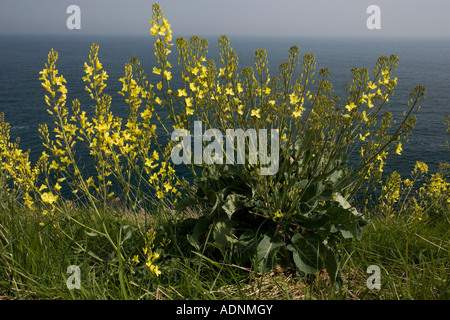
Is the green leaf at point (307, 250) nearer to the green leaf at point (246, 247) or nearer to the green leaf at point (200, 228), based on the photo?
the green leaf at point (246, 247)

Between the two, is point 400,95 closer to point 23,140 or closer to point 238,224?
point 23,140

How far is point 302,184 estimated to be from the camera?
3223mm

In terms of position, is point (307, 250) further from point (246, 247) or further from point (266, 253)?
point (246, 247)

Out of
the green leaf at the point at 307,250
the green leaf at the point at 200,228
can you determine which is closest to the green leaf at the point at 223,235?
the green leaf at the point at 200,228

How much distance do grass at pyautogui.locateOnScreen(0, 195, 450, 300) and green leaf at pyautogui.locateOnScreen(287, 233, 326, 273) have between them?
125 millimetres

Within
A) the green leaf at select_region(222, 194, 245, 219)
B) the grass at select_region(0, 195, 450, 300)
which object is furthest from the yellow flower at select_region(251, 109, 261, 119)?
the grass at select_region(0, 195, 450, 300)

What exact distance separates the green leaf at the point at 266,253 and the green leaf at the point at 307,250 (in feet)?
0.49

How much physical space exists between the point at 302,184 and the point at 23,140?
1076 inches

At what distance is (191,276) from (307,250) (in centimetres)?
105

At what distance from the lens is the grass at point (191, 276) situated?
2588mm

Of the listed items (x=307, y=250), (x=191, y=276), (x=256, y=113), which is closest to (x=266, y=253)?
(x=307, y=250)

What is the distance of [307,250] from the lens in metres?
2.97

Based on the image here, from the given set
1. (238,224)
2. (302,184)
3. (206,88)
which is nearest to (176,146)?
(206,88)
